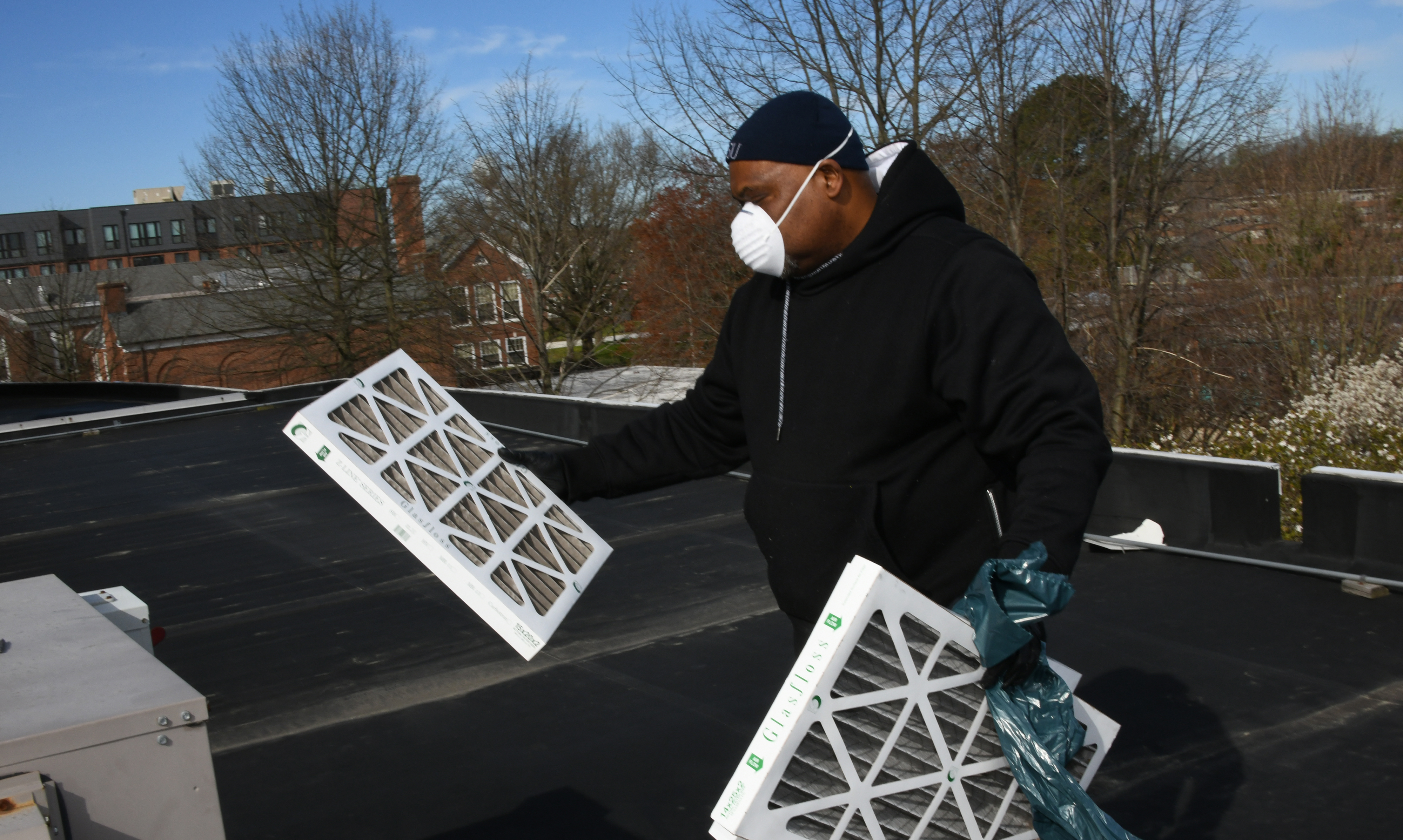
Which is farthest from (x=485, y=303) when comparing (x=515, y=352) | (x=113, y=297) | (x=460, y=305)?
(x=113, y=297)

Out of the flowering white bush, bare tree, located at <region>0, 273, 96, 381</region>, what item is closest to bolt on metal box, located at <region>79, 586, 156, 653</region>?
the flowering white bush

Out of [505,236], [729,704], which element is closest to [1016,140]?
[729,704]

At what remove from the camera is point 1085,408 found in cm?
193

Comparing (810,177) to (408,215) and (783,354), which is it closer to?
(783,354)

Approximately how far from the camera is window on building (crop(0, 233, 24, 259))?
92875mm

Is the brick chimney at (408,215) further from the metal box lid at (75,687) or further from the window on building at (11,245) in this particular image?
→ the window on building at (11,245)

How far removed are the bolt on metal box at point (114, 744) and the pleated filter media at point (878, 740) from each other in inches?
31.5

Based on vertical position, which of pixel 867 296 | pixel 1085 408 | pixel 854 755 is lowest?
pixel 854 755

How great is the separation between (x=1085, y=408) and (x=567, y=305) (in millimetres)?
30230

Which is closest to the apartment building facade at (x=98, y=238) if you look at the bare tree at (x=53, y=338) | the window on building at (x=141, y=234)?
the window on building at (x=141, y=234)

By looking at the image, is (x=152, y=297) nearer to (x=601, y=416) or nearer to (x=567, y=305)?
(x=567, y=305)

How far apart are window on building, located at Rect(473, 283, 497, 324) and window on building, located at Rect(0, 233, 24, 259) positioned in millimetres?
80071

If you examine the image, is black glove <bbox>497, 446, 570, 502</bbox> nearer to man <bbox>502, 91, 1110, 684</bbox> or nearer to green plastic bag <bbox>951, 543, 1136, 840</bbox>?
man <bbox>502, 91, 1110, 684</bbox>

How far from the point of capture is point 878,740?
185 centimetres
